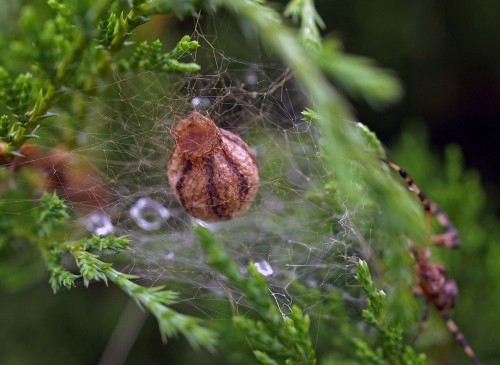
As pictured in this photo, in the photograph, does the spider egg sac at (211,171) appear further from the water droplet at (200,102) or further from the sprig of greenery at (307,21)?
the sprig of greenery at (307,21)

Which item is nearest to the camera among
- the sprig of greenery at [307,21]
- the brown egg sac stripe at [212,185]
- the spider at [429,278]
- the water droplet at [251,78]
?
the brown egg sac stripe at [212,185]

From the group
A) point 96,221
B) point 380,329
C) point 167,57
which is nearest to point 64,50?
point 167,57

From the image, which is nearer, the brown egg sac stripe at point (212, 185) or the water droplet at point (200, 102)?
the brown egg sac stripe at point (212, 185)

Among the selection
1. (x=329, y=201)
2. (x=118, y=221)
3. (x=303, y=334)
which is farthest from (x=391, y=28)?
(x=303, y=334)

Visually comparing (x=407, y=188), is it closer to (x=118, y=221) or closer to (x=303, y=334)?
(x=303, y=334)

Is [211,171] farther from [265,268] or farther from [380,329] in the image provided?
[380,329]

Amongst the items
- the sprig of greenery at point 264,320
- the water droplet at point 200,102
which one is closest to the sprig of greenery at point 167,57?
the water droplet at point 200,102

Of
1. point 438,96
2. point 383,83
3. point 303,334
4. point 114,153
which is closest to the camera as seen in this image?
point 303,334

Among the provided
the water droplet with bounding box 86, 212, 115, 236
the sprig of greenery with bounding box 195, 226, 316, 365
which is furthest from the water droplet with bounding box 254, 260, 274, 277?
the water droplet with bounding box 86, 212, 115, 236
